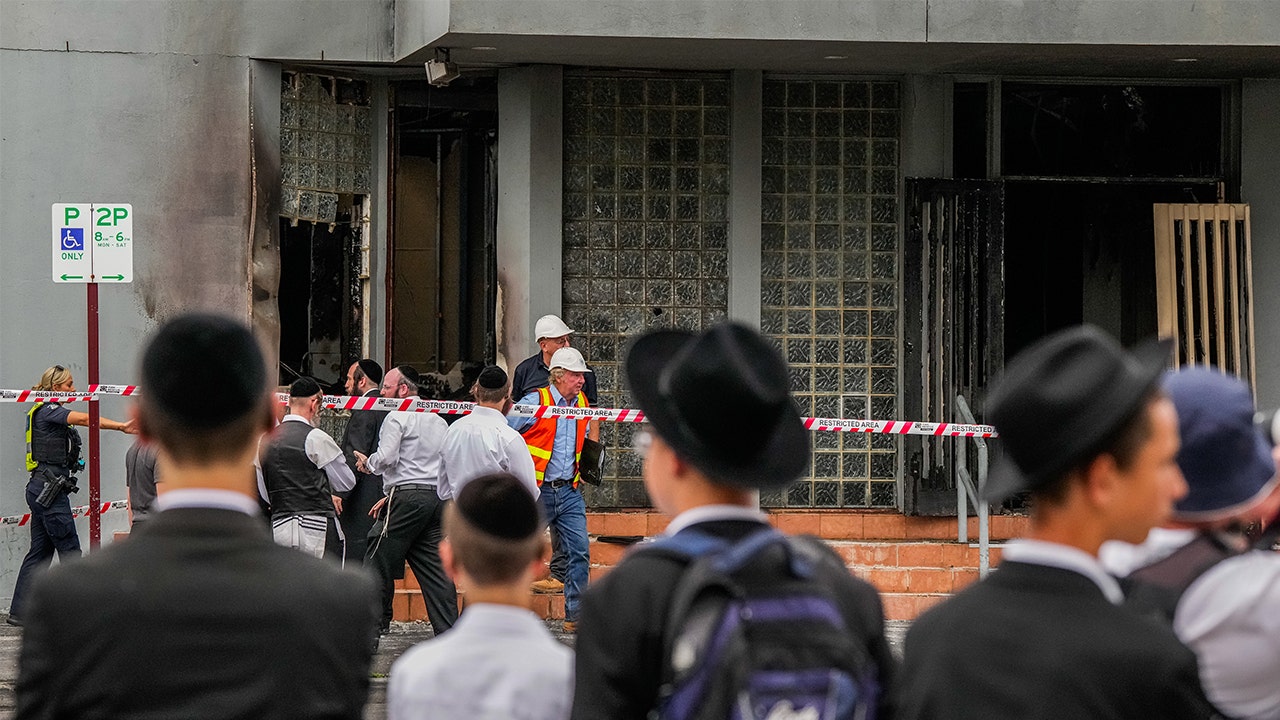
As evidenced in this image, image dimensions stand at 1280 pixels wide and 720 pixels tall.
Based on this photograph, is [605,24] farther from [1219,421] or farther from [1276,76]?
[1219,421]

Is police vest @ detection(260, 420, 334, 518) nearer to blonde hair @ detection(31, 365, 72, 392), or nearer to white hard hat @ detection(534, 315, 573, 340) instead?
blonde hair @ detection(31, 365, 72, 392)

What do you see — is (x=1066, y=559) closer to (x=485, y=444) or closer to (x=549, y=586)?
(x=485, y=444)

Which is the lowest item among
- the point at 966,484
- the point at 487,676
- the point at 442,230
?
the point at 966,484

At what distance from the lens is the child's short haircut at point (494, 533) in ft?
12.5

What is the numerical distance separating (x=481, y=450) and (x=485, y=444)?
5cm

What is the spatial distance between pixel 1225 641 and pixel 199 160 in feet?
37.5

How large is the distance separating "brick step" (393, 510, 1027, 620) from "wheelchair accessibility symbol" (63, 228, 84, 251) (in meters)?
3.33

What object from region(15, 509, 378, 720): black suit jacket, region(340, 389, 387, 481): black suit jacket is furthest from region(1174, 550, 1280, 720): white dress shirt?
region(340, 389, 387, 481): black suit jacket

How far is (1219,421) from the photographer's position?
3.24 m

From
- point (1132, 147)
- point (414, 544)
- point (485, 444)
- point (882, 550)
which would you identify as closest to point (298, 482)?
point (414, 544)

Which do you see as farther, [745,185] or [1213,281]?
[1213,281]

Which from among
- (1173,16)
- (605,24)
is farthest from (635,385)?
(1173,16)

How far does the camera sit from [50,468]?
1228cm

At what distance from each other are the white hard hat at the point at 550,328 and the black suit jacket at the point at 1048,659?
1017cm
